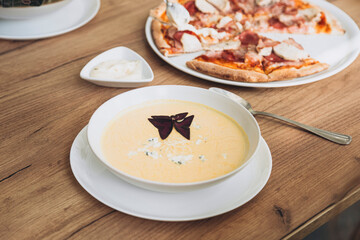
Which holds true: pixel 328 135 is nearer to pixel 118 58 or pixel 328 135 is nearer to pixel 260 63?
pixel 260 63

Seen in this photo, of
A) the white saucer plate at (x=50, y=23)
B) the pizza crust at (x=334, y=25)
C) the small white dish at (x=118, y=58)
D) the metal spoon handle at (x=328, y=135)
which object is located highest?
the pizza crust at (x=334, y=25)

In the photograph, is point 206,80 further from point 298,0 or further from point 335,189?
point 298,0

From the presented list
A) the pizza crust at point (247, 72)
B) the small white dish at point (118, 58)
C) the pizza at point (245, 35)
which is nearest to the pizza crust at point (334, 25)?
the pizza at point (245, 35)

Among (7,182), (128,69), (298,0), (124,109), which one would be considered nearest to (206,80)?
(128,69)

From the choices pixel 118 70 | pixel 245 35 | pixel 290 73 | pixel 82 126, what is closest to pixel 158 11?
pixel 245 35

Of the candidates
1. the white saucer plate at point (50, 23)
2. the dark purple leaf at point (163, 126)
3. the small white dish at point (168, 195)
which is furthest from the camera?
the white saucer plate at point (50, 23)

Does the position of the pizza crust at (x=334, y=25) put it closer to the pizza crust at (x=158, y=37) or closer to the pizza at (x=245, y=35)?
the pizza at (x=245, y=35)

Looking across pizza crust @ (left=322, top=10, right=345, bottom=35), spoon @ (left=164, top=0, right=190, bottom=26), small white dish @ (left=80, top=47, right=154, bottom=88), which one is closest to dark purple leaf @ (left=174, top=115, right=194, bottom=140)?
small white dish @ (left=80, top=47, right=154, bottom=88)

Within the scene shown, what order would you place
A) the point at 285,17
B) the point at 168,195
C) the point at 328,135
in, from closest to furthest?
the point at 168,195 < the point at 328,135 < the point at 285,17
